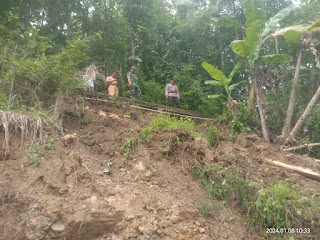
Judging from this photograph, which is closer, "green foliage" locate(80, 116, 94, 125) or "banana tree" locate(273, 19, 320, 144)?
"green foliage" locate(80, 116, 94, 125)

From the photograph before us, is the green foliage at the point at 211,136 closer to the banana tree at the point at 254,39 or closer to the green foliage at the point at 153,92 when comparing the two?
the banana tree at the point at 254,39

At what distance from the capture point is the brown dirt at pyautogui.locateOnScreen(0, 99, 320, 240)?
3621 millimetres

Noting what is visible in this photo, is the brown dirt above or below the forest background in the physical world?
below

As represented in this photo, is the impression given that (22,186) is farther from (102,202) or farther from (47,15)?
(47,15)

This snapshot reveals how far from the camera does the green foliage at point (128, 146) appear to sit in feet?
17.1

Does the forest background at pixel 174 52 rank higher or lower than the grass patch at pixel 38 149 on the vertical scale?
higher

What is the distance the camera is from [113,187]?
4.40 metres

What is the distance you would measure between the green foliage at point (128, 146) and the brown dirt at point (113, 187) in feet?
0.28

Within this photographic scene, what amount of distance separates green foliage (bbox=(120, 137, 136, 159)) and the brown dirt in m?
0.09

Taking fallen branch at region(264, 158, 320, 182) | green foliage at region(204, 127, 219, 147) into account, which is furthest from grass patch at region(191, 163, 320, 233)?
green foliage at region(204, 127, 219, 147)

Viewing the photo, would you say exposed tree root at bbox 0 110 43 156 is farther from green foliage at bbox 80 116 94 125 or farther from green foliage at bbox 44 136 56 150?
green foliage at bbox 80 116 94 125

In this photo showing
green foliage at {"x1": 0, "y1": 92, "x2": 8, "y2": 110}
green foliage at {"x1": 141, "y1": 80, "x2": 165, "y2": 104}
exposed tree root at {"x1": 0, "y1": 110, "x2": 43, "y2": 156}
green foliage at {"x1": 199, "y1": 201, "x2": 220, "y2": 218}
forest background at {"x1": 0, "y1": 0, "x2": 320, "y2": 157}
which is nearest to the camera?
exposed tree root at {"x1": 0, "y1": 110, "x2": 43, "y2": 156}

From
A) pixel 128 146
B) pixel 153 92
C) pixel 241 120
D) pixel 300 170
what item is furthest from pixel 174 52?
pixel 128 146

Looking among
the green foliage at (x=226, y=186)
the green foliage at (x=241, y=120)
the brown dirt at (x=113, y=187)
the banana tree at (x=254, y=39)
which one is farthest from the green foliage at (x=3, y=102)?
the banana tree at (x=254, y=39)
